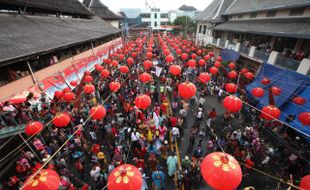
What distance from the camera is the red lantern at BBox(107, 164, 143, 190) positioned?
390 cm

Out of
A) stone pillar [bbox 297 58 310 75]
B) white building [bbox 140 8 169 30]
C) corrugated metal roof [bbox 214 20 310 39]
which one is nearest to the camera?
stone pillar [bbox 297 58 310 75]

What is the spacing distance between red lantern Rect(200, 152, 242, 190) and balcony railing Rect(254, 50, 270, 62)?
48.6ft

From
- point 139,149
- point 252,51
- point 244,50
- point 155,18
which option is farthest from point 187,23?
point 139,149

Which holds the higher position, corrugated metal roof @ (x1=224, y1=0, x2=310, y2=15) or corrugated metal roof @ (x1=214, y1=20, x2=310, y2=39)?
corrugated metal roof @ (x1=224, y1=0, x2=310, y2=15)

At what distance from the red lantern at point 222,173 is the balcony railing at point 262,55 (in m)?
14.8

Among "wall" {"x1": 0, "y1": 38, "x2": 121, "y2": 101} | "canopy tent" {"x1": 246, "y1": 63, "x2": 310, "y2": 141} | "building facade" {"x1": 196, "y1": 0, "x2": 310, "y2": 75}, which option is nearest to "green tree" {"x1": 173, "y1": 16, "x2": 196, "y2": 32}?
"building facade" {"x1": 196, "y1": 0, "x2": 310, "y2": 75}

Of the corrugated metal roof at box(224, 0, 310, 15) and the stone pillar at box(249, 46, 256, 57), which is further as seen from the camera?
the stone pillar at box(249, 46, 256, 57)

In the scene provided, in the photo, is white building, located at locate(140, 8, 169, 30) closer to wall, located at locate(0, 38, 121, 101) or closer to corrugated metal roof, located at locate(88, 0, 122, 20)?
corrugated metal roof, located at locate(88, 0, 122, 20)

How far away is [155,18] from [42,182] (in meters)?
82.3

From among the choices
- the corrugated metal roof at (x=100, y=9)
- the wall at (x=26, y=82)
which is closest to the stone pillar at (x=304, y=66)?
the wall at (x=26, y=82)

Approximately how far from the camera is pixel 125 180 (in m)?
3.97

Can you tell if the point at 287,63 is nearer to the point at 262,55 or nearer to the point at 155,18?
the point at 262,55

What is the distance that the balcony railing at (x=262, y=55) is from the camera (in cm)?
1525

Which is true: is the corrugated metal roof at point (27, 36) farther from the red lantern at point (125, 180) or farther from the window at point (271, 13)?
the window at point (271, 13)
